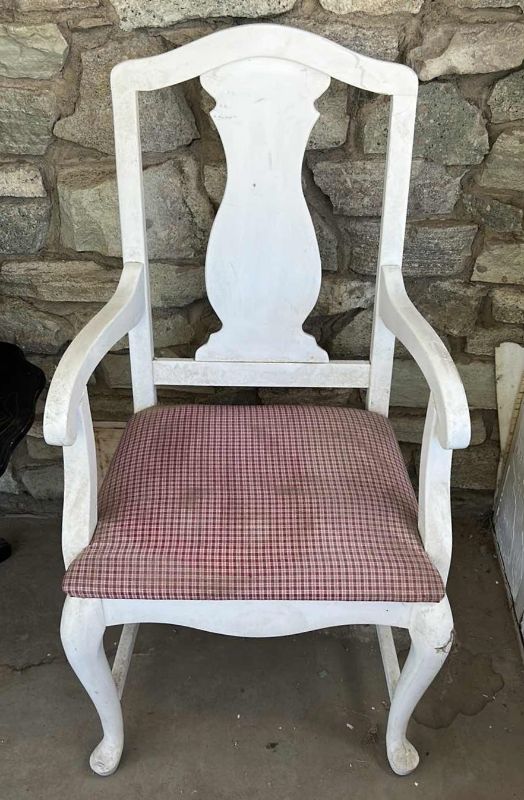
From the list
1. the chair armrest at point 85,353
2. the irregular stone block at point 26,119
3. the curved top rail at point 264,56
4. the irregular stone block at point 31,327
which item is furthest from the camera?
the irregular stone block at point 31,327

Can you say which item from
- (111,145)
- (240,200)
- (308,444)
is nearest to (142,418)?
(308,444)

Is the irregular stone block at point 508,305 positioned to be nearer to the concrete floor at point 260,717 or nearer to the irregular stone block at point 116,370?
the concrete floor at point 260,717

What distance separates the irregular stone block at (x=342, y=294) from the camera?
151 cm

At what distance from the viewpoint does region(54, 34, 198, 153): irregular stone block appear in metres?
1.31

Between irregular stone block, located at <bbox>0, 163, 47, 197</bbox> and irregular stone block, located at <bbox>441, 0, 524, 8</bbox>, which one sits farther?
irregular stone block, located at <bbox>0, 163, 47, 197</bbox>

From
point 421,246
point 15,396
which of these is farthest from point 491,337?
point 15,396

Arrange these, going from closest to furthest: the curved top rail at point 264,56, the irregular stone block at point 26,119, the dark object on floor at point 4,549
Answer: the curved top rail at point 264,56 → the irregular stone block at point 26,119 → the dark object on floor at point 4,549

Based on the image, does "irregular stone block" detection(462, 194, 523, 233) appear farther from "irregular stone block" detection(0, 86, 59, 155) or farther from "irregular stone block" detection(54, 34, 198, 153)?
"irregular stone block" detection(0, 86, 59, 155)

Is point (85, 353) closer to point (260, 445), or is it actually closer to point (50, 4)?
point (260, 445)

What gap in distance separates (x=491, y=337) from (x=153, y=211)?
30.9 inches

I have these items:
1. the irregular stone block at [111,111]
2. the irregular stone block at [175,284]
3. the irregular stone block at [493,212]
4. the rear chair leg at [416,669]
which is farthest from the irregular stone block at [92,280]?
the rear chair leg at [416,669]

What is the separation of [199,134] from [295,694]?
44.5 inches

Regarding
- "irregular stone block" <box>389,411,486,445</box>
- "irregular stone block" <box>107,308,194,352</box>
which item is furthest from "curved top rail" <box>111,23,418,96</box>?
"irregular stone block" <box>389,411,486,445</box>

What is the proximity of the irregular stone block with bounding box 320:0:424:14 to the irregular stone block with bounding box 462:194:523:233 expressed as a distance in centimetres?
37
